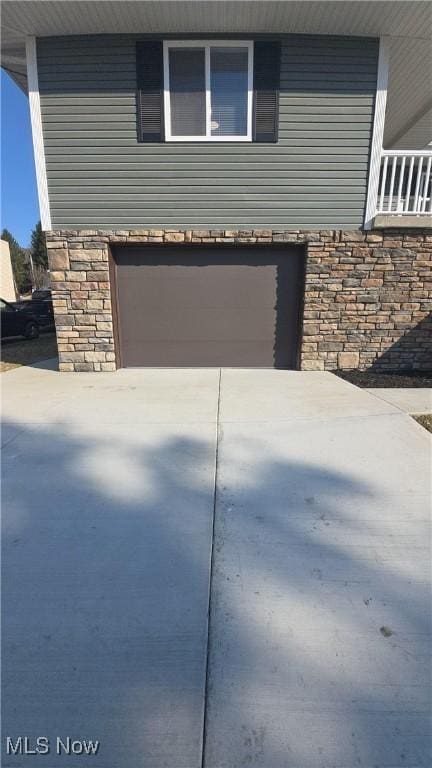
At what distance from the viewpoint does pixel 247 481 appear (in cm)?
271

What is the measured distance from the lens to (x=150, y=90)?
5.19 meters

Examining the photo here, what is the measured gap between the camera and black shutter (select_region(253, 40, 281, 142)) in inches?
200

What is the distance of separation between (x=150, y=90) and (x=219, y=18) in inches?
47.1

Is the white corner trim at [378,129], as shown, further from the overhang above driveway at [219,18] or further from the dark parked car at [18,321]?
the dark parked car at [18,321]

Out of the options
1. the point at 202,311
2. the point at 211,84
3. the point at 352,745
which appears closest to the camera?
the point at 352,745

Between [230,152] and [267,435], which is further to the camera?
[230,152]

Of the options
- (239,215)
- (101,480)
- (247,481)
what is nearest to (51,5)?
(239,215)

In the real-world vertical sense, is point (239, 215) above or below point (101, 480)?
above

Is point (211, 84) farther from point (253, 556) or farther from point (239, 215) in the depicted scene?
→ point (253, 556)

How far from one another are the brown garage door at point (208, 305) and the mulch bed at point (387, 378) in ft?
3.21

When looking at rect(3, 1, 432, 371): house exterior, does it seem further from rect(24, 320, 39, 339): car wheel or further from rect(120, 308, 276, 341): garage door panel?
rect(24, 320, 39, 339): car wheel

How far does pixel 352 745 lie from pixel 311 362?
17.1 feet

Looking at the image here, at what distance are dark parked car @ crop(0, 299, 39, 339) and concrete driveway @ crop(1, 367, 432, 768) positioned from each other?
7.54 metres

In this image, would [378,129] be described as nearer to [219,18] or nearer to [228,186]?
[228,186]
